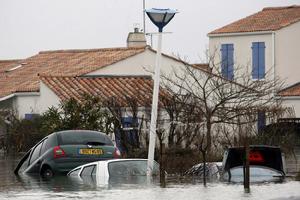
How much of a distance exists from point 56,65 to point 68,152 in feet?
89.4

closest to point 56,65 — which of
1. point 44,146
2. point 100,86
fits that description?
point 100,86

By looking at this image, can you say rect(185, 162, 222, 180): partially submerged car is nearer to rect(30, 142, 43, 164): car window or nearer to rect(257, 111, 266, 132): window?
rect(30, 142, 43, 164): car window

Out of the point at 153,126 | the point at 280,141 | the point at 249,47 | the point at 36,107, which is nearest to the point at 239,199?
the point at 153,126

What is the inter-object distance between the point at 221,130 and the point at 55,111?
235 inches

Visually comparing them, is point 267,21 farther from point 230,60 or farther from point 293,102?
point 293,102

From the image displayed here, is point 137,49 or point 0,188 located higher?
point 137,49

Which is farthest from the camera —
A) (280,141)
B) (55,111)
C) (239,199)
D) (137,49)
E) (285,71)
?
(285,71)

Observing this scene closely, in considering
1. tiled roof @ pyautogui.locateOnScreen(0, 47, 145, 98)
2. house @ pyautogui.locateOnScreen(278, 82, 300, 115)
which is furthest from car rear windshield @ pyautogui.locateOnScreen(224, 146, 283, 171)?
house @ pyautogui.locateOnScreen(278, 82, 300, 115)

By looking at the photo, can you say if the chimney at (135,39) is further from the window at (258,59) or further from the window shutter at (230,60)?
the window at (258,59)

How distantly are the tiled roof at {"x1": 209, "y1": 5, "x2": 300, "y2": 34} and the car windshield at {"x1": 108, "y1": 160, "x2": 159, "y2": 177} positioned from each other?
2902 centimetres

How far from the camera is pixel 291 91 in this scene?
49188mm

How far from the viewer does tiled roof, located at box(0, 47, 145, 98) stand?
45656 millimetres

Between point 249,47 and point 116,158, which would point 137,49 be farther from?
point 116,158

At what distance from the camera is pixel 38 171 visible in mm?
23578
